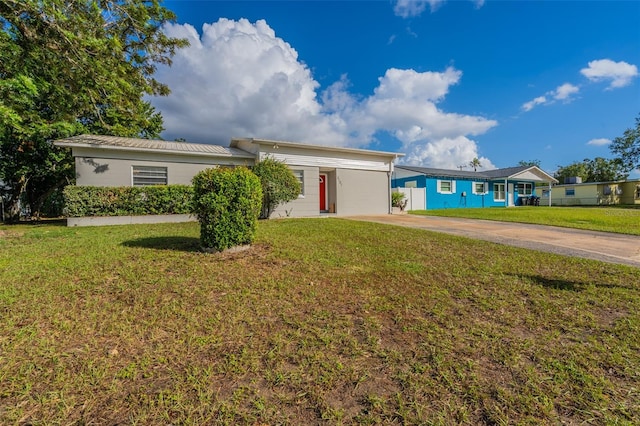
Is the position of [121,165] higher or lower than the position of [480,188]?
higher

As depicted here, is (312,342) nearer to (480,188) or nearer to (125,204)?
(125,204)

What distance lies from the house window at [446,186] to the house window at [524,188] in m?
9.57

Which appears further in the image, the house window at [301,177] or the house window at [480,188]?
the house window at [480,188]

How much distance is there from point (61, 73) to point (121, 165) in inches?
149

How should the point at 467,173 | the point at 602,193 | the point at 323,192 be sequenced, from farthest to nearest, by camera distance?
the point at 602,193
the point at 467,173
the point at 323,192

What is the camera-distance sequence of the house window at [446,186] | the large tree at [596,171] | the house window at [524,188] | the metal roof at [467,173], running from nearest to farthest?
the house window at [446,186], the metal roof at [467,173], the house window at [524,188], the large tree at [596,171]

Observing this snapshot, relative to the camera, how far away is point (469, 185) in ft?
86.9

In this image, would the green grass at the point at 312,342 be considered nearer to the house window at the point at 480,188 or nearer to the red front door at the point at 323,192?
the red front door at the point at 323,192

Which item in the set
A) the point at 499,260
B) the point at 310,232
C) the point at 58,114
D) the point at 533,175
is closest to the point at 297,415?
the point at 499,260

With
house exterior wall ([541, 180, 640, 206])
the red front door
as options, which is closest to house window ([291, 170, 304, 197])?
the red front door

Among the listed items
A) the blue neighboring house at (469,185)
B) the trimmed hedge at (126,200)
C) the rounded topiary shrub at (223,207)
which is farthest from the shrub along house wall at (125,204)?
the blue neighboring house at (469,185)

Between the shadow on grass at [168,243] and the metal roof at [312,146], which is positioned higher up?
the metal roof at [312,146]

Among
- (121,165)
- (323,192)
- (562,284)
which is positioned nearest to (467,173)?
(323,192)

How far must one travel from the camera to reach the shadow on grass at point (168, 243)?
18.8 ft
